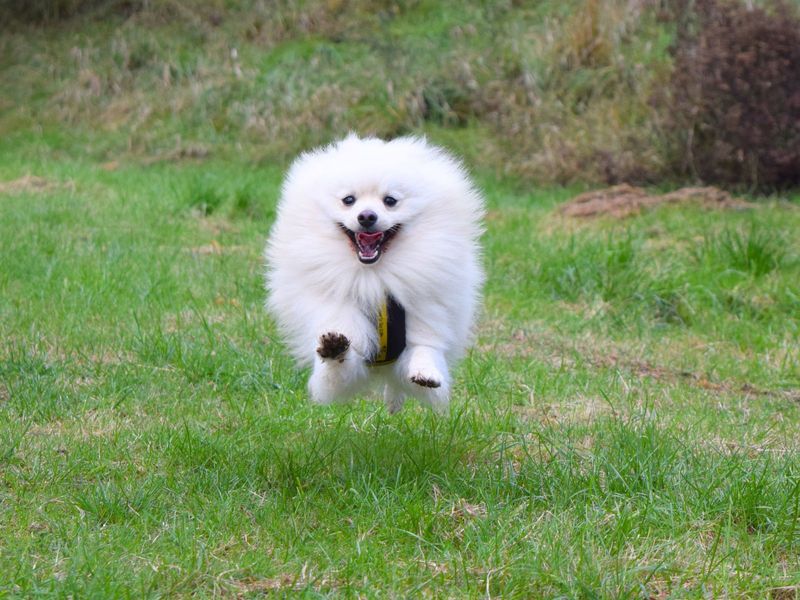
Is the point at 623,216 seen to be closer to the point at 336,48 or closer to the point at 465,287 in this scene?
the point at 465,287

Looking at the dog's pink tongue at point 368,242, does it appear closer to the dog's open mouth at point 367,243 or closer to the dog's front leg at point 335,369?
the dog's open mouth at point 367,243

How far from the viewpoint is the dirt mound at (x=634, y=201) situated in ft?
33.2

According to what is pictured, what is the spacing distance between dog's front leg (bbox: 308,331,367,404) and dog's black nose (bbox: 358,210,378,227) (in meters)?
0.41

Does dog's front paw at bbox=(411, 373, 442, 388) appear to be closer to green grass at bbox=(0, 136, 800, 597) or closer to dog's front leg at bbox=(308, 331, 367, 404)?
dog's front leg at bbox=(308, 331, 367, 404)

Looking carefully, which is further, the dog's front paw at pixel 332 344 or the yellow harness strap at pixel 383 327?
the yellow harness strap at pixel 383 327

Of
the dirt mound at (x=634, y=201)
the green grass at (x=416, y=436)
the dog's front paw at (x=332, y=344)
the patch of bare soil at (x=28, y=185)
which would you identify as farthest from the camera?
the patch of bare soil at (x=28, y=185)

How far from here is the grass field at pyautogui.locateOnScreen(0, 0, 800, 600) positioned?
3.40 metres

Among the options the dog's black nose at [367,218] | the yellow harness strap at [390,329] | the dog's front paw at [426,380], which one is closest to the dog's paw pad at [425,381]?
the dog's front paw at [426,380]

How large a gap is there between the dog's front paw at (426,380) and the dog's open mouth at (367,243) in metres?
0.45

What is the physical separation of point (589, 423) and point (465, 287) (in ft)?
3.77

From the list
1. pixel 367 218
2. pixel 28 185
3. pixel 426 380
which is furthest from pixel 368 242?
pixel 28 185

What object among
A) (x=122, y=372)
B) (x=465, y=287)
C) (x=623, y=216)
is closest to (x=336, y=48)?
(x=623, y=216)

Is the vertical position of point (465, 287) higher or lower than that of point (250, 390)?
higher

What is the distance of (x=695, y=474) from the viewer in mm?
4051
